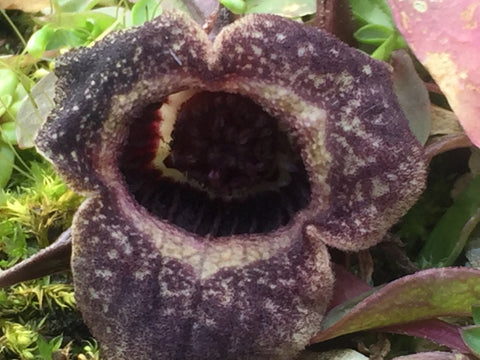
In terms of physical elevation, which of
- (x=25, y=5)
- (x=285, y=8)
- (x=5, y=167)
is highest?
(x=285, y=8)

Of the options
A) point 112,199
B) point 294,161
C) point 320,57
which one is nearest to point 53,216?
point 112,199

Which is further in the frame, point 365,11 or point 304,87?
point 365,11

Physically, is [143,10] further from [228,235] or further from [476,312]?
[476,312]

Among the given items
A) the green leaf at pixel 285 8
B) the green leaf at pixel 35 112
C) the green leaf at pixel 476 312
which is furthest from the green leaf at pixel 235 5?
the green leaf at pixel 476 312

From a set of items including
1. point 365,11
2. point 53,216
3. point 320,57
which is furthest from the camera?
point 53,216

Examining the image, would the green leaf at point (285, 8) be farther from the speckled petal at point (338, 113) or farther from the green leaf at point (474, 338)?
the green leaf at point (474, 338)

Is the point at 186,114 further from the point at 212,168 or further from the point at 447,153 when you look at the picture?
the point at 447,153

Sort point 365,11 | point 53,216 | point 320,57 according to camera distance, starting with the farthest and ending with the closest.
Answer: point 53,216
point 365,11
point 320,57

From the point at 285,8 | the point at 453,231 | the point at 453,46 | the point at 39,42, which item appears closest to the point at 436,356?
the point at 453,231
